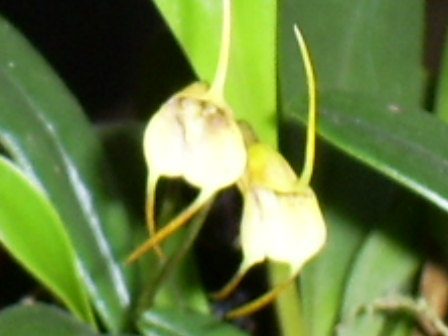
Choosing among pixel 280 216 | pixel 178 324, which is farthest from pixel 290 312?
pixel 280 216

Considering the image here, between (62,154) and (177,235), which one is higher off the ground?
(62,154)

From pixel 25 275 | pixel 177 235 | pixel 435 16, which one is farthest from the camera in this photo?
pixel 435 16

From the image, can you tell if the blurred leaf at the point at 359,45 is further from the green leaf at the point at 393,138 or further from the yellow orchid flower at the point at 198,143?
the yellow orchid flower at the point at 198,143

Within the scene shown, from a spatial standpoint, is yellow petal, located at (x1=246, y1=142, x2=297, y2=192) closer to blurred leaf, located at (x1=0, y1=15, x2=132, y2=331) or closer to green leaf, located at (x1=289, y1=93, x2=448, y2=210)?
green leaf, located at (x1=289, y1=93, x2=448, y2=210)

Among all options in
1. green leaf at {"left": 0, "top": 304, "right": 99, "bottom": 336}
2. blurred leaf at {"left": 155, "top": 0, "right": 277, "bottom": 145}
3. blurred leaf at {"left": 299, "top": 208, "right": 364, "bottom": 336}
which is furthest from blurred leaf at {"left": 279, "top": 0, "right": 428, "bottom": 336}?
green leaf at {"left": 0, "top": 304, "right": 99, "bottom": 336}

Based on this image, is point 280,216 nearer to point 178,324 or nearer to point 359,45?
point 178,324

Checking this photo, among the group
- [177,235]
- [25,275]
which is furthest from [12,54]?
[25,275]

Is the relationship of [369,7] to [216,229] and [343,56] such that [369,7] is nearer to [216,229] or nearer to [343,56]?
[343,56]
